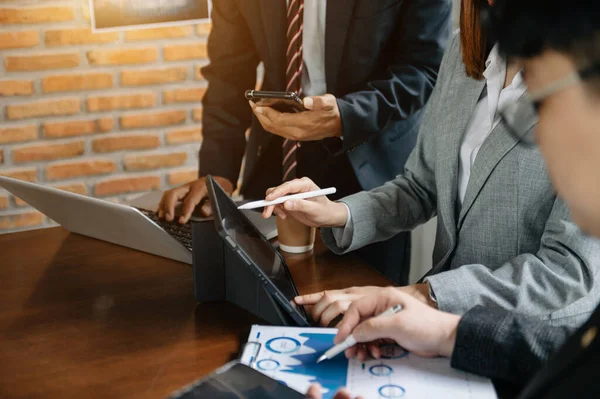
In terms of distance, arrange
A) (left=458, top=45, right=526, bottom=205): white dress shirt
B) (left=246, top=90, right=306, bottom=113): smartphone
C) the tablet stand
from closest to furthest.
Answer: the tablet stand, (left=458, top=45, right=526, bottom=205): white dress shirt, (left=246, top=90, right=306, bottom=113): smartphone

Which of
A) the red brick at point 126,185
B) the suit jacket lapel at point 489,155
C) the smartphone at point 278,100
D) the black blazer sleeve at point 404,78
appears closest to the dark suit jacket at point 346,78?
the black blazer sleeve at point 404,78

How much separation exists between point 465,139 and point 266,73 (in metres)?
0.91

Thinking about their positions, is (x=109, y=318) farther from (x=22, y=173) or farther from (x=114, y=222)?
(x=22, y=173)

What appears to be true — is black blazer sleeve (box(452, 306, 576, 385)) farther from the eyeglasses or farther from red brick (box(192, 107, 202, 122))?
red brick (box(192, 107, 202, 122))

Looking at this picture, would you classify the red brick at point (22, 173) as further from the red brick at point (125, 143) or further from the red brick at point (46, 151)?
the red brick at point (125, 143)

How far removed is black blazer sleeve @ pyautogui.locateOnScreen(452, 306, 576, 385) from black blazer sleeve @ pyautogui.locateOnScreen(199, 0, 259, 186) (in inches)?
51.6

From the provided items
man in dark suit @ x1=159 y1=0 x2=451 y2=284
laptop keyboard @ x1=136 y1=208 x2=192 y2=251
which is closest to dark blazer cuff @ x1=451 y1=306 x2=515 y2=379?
laptop keyboard @ x1=136 y1=208 x2=192 y2=251

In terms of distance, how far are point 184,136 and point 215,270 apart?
1652 mm

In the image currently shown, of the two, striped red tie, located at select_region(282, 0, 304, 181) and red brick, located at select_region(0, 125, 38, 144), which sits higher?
striped red tie, located at select_region(282, 0, 304, 181)

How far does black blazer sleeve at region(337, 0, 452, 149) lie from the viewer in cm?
190

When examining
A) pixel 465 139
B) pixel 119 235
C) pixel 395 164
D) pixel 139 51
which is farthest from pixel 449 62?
pixel 139 51

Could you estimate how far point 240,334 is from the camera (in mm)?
1183

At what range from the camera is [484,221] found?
1.34 meters

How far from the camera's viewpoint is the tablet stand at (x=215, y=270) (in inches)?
49.2
